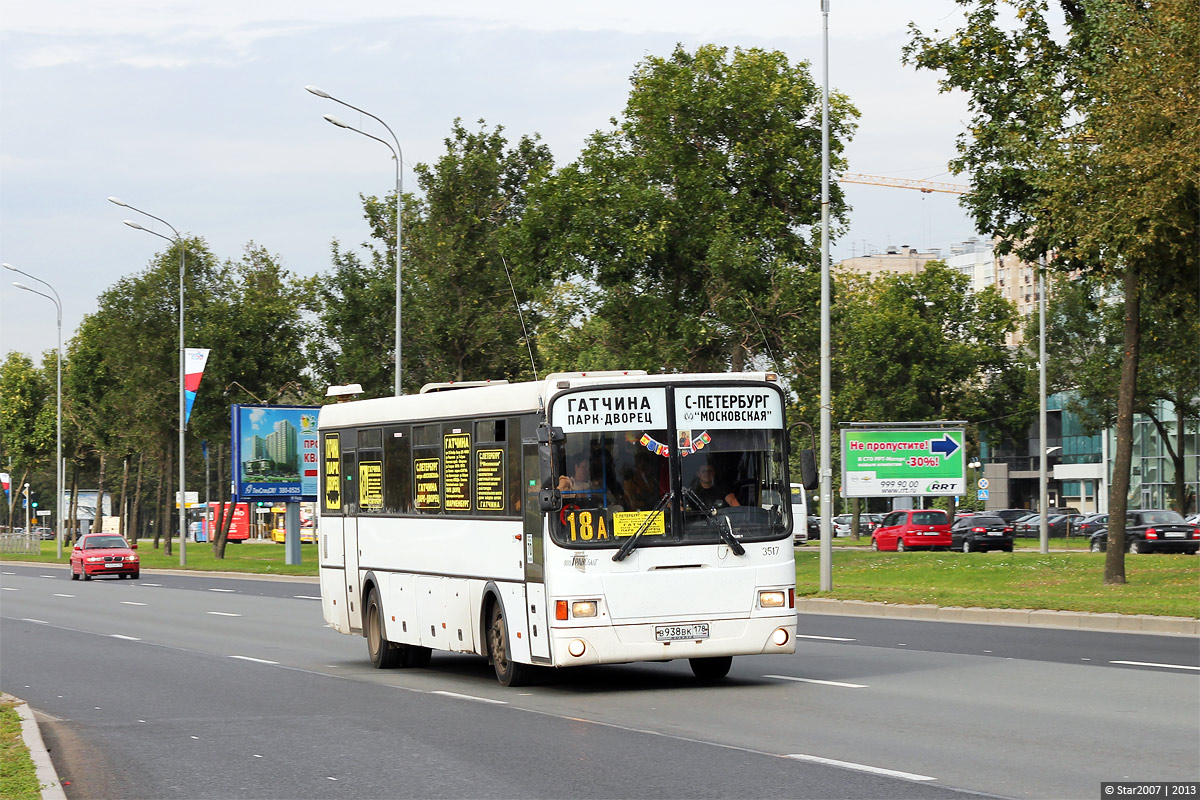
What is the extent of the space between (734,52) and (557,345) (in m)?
20.0

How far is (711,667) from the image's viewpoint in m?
15.5

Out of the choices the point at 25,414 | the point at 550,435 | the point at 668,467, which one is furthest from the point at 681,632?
the point at 25,414

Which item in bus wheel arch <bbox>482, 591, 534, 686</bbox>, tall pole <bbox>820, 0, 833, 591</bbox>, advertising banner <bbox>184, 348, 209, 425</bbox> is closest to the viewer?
bus wheel arch <bbox>482, 591, 534, 686</bbox>

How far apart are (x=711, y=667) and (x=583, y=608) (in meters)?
2.14

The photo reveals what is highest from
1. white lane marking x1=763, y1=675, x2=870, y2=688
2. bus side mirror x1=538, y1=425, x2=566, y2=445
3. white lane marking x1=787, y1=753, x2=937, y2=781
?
bus side mirror x1=538, y1=425, x2=566, y2=445

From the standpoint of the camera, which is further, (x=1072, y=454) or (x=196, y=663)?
(x=1072, y=454)

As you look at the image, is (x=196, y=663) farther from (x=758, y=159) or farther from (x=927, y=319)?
(x=927, y=319)

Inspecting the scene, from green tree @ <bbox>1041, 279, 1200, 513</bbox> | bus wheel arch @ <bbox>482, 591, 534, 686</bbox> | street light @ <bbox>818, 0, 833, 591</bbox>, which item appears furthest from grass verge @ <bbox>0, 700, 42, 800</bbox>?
green tree @ <bbox>1041, 279, 1200, 513</bbox>

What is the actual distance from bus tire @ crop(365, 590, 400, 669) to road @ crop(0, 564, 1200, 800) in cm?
32

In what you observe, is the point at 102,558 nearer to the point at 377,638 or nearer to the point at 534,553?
the point at 377,638

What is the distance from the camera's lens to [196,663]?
1930 centimetres

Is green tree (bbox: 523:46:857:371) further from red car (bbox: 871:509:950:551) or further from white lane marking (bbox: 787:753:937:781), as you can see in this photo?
white lane marking (bbox: 787:753:937:781)

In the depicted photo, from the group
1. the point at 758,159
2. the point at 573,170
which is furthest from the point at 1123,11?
the point at 573,170

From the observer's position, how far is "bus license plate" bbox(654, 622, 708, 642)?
46.2 feet
